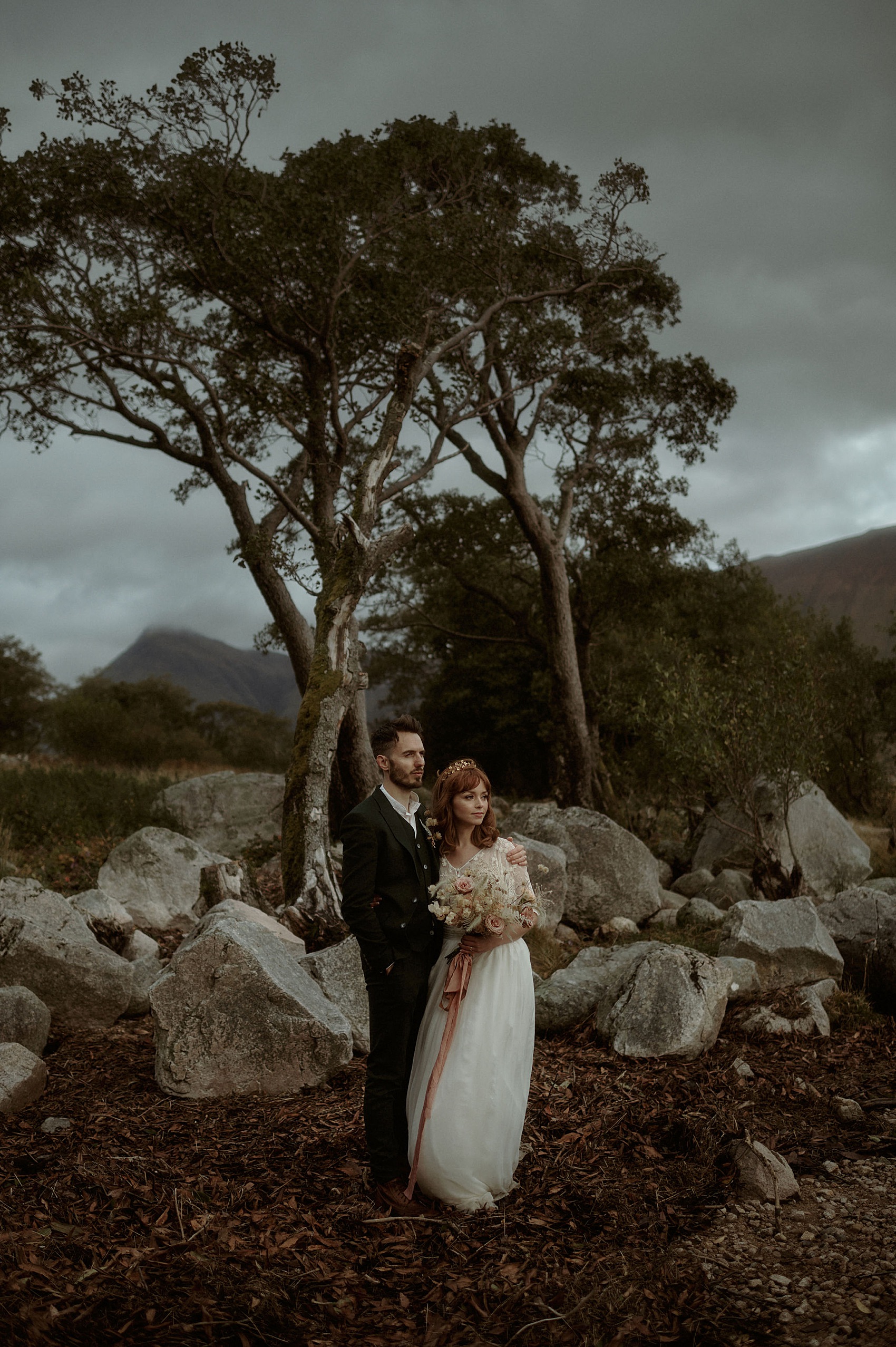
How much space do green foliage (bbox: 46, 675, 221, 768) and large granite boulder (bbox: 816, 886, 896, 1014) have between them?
79.8 ft

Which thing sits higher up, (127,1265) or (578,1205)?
(127,1265)

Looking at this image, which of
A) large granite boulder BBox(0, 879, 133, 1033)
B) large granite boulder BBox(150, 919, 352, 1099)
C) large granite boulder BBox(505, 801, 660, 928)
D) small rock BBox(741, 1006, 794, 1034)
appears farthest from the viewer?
large granite boulder BBox(505, 801, 660, 928)

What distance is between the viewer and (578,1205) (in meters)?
4.89

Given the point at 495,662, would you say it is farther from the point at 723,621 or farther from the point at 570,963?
the point at 570,963

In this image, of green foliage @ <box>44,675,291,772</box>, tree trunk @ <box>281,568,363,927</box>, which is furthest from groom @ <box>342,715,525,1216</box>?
green foliage @ <box>44,675,291,772</box>

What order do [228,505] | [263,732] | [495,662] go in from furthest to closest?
[263,732] < [495,662] < [228,505]

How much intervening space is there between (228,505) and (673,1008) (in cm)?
1152

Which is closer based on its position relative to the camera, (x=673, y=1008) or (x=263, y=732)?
(x=673, y=1008)

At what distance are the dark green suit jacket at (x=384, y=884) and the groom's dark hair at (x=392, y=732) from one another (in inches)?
9.1

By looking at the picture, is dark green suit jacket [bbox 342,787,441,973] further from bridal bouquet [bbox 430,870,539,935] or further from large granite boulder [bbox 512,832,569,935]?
large granite boulder [bbox 512,832,569,935]

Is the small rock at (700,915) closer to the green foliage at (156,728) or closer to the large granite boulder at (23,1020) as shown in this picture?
the large granite boulder at (23,1020)

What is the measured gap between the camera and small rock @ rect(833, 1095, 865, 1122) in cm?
599

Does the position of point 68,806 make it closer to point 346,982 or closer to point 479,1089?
point 346,982

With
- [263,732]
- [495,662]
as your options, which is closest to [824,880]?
[495,662]
